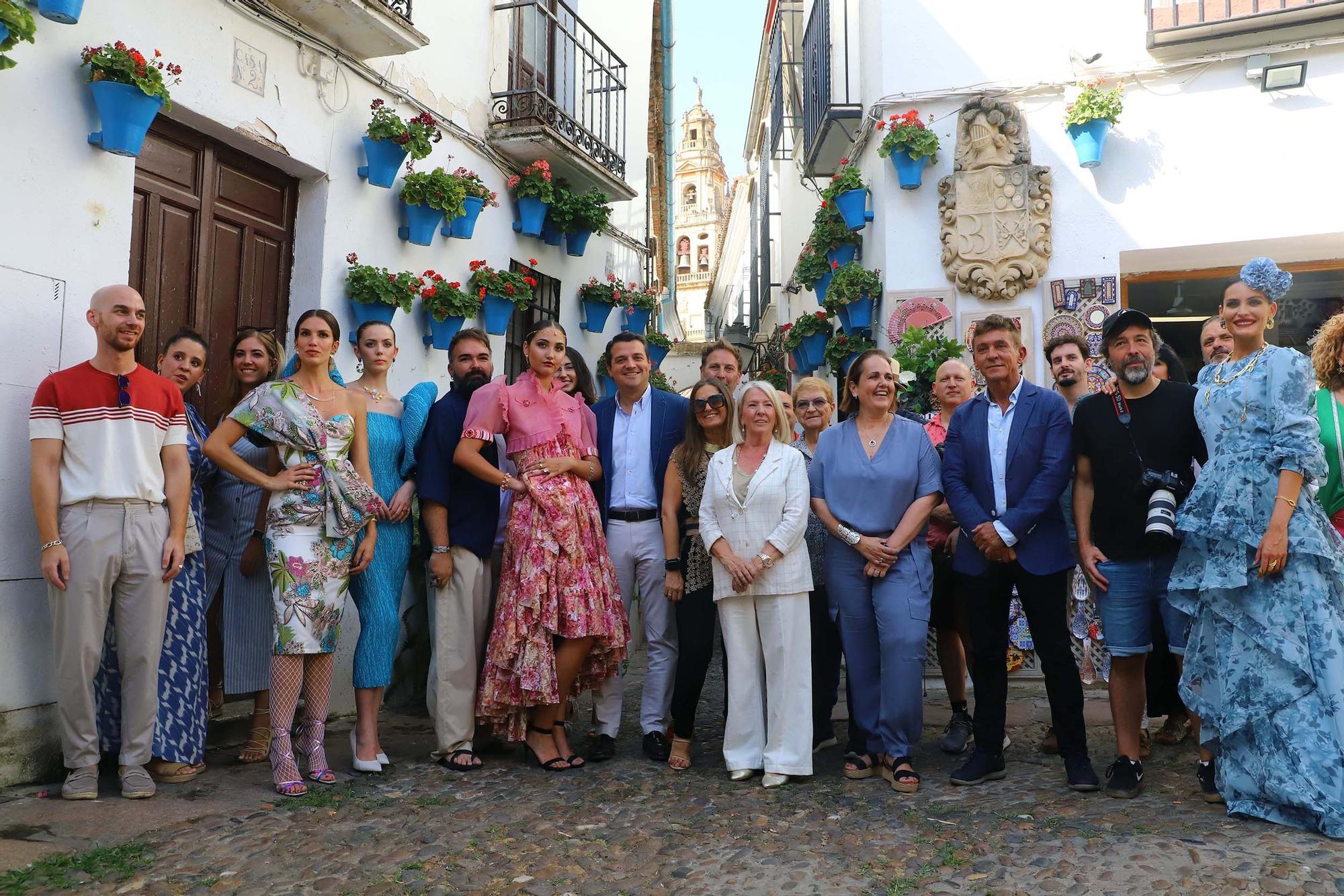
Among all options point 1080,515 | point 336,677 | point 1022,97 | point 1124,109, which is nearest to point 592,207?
point 1022,97

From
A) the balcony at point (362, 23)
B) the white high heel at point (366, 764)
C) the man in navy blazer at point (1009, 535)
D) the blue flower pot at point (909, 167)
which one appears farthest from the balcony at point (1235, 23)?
the white high heel at point (366, 764)

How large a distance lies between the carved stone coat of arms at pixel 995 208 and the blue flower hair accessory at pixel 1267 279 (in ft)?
11.9

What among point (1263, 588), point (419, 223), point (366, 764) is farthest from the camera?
point (419, 223)

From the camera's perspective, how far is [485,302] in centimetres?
761

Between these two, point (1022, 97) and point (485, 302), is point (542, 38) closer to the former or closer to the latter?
point (485, 302)

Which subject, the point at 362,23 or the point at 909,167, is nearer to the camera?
the point at 362,23

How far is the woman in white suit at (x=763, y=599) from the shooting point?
4.29 m

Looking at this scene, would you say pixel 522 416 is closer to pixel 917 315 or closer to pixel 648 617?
pixel 648 617

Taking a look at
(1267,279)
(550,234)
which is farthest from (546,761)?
(550,234)

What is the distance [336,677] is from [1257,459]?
14.9ft

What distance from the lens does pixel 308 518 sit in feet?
13.4

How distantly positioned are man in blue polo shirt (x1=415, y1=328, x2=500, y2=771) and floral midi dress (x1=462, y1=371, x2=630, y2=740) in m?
0.09

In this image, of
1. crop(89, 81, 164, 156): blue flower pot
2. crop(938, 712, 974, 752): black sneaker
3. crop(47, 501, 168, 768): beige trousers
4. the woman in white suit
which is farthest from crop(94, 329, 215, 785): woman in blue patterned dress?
crop(938, 712, 974, 752): black sneaker

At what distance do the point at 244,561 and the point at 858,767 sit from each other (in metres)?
2.81
